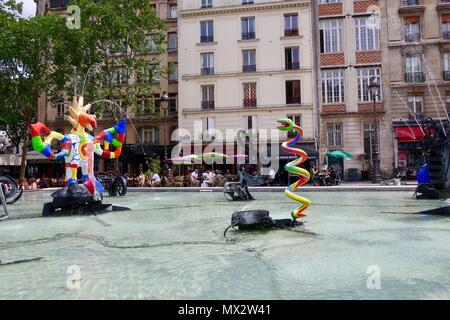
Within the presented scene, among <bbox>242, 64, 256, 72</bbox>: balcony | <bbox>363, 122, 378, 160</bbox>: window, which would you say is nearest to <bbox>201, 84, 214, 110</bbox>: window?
<bbox>242, 64, 256, 72</bbox>: balcony

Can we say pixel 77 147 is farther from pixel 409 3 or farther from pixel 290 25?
pixel 409 3

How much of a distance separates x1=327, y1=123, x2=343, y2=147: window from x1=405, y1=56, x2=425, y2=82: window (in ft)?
18.9

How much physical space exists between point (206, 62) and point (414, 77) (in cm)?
1549

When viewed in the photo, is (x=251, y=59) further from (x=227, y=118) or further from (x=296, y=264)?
(x=296, y=264)

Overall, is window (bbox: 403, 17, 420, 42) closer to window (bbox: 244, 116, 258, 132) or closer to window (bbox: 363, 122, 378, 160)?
window (bbox: 363, 122, 378, 160)

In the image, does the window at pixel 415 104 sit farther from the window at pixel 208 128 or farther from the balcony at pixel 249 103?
the window at pixel 208 128

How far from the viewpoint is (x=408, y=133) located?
1130 inches

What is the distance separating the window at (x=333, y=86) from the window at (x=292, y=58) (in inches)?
88.2

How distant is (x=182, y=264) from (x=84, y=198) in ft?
17.1

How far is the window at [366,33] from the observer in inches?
1197
